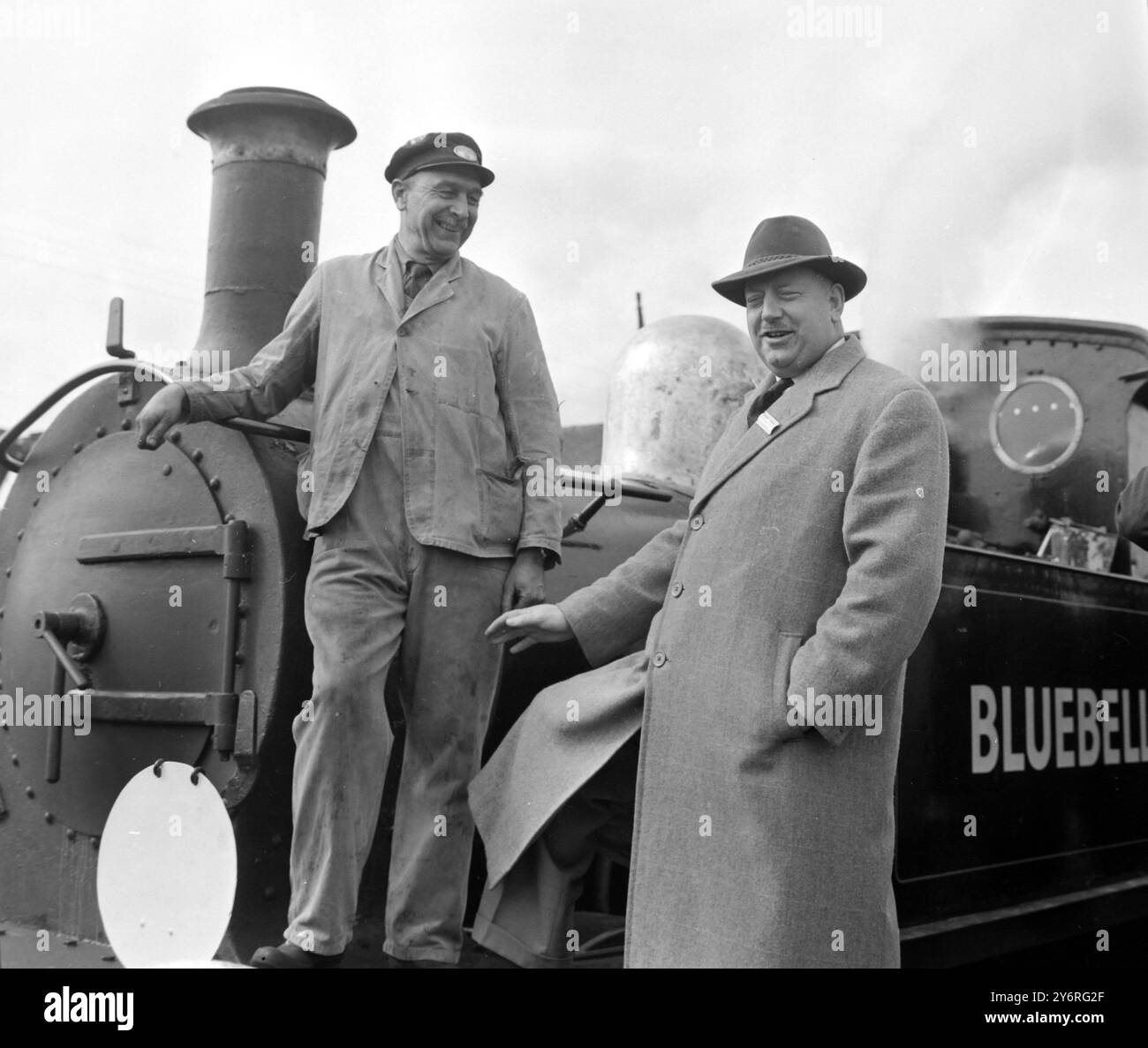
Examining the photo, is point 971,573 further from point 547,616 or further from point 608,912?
point 547,616

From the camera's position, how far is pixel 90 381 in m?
3.39

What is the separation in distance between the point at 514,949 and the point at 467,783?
0.35 meters

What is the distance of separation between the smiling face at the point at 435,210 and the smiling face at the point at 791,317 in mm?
709

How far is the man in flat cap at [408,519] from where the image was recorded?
2574 millimetres

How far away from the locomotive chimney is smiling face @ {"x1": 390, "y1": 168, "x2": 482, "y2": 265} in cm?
74

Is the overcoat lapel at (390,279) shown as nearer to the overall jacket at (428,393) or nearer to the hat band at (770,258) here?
the overall jacket at (428,393)

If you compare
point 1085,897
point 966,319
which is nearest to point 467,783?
point 1085,897

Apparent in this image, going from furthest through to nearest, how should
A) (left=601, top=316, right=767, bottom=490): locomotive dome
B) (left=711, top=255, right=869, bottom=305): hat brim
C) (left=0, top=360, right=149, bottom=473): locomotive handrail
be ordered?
(left=601, top=316, right=767, bottom=490): locomotive dome
(left=0, top=360, right=149, bottom=473): locomotive handrail
(left=711, top=255, right=869, bottom=305): hat brim

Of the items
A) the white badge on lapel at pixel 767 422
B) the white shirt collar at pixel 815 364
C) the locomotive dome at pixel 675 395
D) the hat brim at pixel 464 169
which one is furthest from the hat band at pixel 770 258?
the locomotive dome at pixel 675 395

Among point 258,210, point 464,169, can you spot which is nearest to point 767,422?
point 464,169

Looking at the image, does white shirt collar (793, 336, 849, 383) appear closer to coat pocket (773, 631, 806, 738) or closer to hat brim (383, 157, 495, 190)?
coat pocket (773, 631, 806, 738)

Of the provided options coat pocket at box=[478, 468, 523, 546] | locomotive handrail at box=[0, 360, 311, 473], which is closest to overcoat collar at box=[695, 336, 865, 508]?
coat pocket at box=[478, 468, 523, 546]

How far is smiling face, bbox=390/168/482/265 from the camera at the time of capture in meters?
2.79
